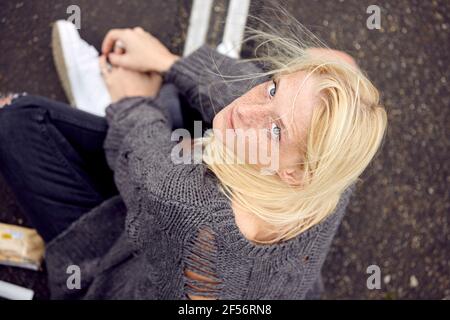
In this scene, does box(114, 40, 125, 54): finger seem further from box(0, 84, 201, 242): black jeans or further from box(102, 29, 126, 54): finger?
box(0, 84, 201, 242): black jeans

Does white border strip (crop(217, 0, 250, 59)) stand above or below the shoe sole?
above

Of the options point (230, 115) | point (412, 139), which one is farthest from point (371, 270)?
point (230, 115)

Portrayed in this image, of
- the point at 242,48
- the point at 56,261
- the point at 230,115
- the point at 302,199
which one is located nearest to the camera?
the point at 230,115

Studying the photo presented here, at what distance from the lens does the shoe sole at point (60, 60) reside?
1647 millimetres

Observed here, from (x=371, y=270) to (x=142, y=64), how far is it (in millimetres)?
1071

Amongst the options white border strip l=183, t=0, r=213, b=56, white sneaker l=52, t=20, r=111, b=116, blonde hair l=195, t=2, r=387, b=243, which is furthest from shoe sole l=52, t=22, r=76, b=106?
blonde hair l=195, t=2, r=387, b=243

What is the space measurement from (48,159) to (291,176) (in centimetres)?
74

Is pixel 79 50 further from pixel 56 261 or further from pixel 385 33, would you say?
pixel 385 33

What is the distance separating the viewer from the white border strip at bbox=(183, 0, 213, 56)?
1841 millimetres

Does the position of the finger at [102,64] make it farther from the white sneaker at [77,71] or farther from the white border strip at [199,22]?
the white border strip at [199,22]

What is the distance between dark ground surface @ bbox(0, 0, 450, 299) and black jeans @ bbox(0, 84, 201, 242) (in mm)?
341

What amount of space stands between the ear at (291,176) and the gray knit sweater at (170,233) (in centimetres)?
14

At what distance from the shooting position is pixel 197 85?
59.4 inches

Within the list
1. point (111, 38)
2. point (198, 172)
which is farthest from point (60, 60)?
point (198, 172)
